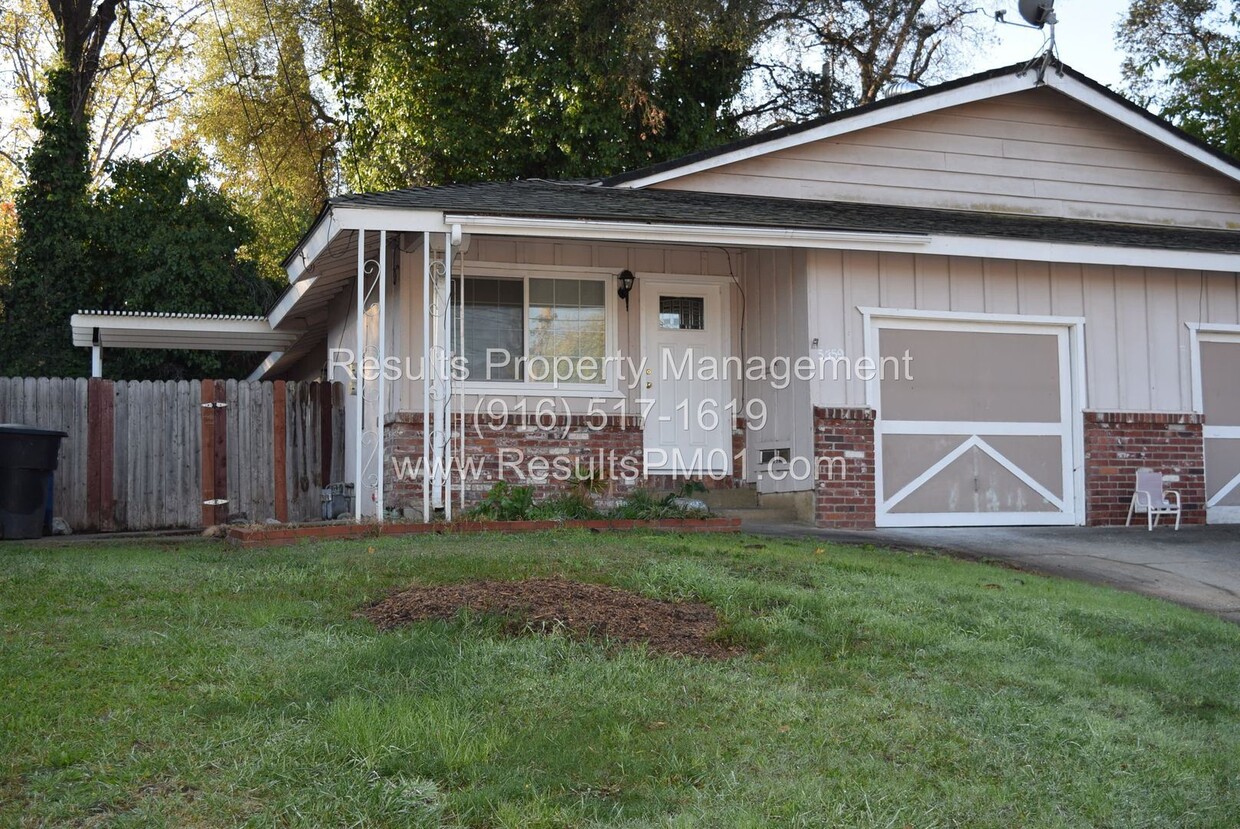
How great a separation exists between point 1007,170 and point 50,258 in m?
17.3

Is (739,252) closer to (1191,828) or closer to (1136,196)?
(1136,196)

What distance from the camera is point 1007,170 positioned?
14523 millimetres

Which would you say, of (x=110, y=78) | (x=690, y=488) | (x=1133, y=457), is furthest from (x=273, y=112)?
(x=1133, y=457)

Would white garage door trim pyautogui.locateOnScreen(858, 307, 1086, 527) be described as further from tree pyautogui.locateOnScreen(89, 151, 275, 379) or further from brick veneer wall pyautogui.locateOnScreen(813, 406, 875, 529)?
tree pyautogui.locateOnScreen(89, 151, 275, 379)

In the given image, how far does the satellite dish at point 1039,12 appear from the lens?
13.8 meters

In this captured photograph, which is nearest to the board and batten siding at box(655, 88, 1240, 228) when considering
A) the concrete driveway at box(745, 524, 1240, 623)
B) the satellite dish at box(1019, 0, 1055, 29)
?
the satellite dish at box(1019, 0, 1055, 29)

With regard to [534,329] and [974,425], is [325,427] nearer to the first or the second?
[534,329]

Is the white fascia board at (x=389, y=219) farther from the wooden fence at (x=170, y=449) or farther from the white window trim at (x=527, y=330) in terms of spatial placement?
the wooden fence at (x=170, y=449)

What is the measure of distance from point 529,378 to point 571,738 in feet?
28.3

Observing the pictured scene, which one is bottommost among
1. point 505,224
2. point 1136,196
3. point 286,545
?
point 286,545

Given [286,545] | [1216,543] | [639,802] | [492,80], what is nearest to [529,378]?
[286,545]

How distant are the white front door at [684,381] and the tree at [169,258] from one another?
1242cm

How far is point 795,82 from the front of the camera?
91.6 ft

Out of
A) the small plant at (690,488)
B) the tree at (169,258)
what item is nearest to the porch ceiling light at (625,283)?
the small plant at (690,488)
